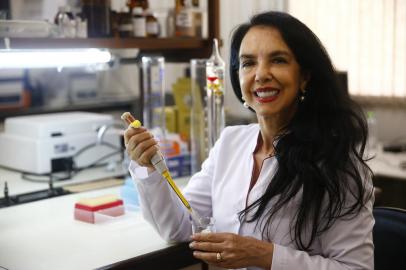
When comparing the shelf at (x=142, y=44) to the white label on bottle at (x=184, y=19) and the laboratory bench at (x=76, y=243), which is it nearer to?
the white label on bottle at (x=184, y=19)

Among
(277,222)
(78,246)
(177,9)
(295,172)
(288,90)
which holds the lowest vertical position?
(78,246)

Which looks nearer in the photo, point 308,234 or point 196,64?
point 308,234

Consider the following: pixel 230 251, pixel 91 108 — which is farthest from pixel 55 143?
pixel 230 251

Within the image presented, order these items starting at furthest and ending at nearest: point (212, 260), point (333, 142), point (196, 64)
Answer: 1. point (196, 64)
2. point (333, 142)
3. point (212, 260)

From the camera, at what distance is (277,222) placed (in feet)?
5.06

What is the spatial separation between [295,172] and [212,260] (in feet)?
1.08

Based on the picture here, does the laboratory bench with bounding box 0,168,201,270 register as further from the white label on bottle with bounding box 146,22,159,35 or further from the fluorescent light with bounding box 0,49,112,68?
the white label on bottle with bounding box 146,22,159,35

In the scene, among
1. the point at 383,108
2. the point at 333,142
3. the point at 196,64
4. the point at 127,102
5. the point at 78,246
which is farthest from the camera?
the point at 383,108

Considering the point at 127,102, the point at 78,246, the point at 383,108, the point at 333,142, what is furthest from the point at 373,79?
the point at 78,246

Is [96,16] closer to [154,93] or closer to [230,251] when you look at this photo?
[154,93]

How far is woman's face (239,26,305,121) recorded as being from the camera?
5.06 ft

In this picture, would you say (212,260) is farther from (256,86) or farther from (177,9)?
(177,9)

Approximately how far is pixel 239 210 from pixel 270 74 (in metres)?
0.40

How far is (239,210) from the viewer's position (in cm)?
163
